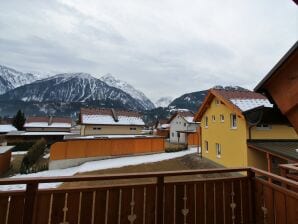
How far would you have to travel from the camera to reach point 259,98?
15.3 m

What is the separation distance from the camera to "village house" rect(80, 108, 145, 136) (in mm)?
33125

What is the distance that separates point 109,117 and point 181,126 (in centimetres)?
1324

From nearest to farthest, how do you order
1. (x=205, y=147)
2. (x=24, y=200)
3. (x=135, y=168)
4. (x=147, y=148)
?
(x=24, y=200) < (x=135, y=168) < (x=205, y=147) < (x=147, y=148)

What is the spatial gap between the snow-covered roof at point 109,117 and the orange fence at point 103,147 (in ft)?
42.5

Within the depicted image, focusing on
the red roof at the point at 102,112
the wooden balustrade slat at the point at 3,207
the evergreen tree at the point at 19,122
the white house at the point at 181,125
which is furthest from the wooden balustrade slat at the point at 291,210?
the evergreen tree at the point at 19,122

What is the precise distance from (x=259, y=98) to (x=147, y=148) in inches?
488

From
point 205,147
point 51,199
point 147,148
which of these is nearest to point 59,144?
point 147,148

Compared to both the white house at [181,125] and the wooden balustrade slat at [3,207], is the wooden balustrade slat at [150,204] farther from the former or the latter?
the white house at [181,125]

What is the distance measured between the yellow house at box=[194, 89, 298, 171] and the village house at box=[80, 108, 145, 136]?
20469 millimetres

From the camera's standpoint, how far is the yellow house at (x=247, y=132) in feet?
42.1

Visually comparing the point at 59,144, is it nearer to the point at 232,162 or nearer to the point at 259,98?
the point at 232,162

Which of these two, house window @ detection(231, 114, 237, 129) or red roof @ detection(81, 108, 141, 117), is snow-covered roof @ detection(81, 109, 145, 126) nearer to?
red roof @ detection(81, 108, 141, 117)

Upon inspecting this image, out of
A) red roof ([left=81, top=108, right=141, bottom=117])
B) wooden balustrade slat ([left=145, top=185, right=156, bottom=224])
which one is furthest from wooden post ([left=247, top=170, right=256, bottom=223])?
red roof ([left=81, top=108, right=141, bottom=117])

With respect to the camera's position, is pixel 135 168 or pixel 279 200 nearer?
pixel 279 200
